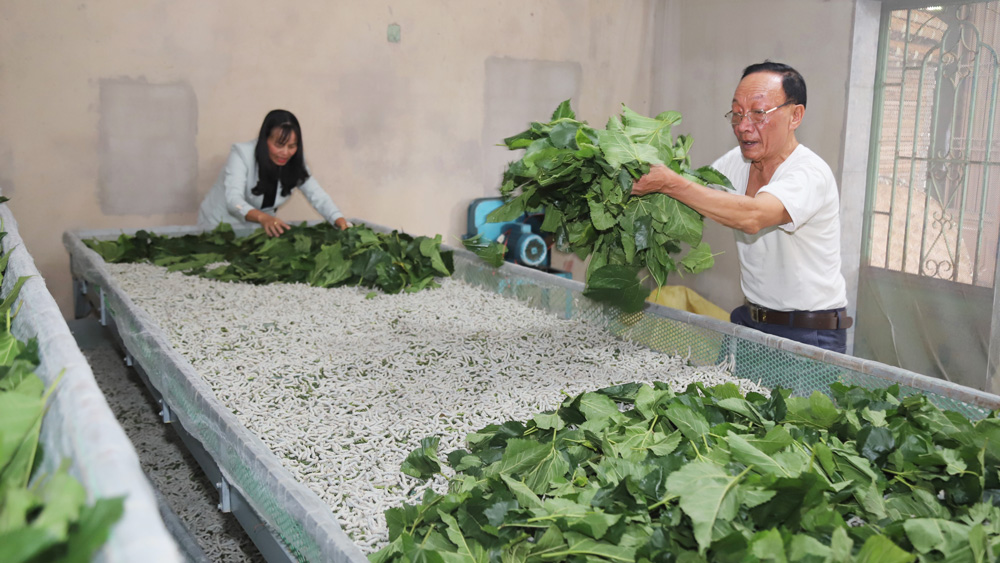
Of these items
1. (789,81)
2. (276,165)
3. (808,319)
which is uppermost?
(789,81)

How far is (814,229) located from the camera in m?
2.32

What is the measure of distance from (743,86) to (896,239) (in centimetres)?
237

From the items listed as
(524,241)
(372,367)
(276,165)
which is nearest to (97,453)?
(372,367)

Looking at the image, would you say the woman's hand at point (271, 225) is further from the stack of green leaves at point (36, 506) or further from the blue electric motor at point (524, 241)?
the stack of green leaves at point (36, 506)

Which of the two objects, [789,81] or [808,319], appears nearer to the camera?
[789,81]

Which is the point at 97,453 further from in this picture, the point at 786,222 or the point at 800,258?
the point at 800,258

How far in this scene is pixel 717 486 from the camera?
3.58 ft

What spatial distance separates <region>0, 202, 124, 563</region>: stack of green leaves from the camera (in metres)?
0.54

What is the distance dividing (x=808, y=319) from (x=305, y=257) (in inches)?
75.3

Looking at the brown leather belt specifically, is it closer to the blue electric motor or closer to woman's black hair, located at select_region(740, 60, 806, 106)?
woman's black hair, located at select_region(740, 60, 806, 106)

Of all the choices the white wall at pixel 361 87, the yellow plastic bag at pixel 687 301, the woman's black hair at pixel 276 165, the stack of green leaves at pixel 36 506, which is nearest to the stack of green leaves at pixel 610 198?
the stack of green leaves at pixel 36 506

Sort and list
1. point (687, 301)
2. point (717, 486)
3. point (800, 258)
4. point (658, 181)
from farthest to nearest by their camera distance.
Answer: point (687, 301), point (800, 258), point (658, 181), point (717, 486)

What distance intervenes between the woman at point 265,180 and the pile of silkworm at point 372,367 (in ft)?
3.25

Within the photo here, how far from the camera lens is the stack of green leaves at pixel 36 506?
1.78ft
